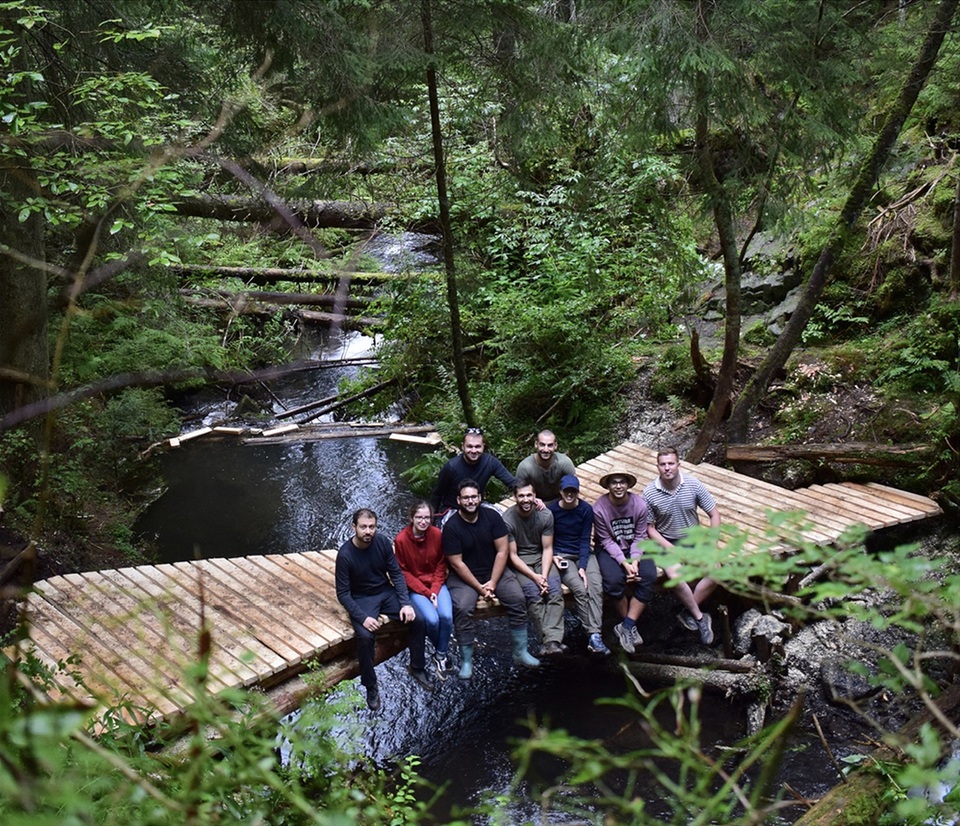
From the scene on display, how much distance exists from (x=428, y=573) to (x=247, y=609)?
1621 mm

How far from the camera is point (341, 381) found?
51.5 feet

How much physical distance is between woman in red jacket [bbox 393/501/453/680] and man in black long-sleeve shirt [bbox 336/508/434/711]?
0.43 ft

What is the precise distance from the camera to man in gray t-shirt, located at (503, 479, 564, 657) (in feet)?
23.7

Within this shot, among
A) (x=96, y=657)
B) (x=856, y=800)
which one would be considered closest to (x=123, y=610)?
(x=96, y=657)

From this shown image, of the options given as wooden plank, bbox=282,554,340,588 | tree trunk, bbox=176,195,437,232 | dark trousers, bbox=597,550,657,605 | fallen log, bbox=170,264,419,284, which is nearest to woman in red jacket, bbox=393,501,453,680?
wooden plank, bbox=282,554,340,588

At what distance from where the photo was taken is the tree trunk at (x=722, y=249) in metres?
7.86

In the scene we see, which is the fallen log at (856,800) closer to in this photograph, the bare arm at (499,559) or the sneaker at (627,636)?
the sneaker at (627,636)

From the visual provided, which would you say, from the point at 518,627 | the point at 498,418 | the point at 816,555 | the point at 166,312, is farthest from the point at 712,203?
the point at 166,312

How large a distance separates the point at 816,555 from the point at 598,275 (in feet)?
35.6

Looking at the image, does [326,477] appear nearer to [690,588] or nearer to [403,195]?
[403,195]

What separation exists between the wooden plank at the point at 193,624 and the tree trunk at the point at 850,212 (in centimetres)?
667

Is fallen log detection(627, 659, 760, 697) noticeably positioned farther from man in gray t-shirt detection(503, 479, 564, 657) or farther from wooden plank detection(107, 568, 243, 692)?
wooden plank detection(107, 568, 243, 692)

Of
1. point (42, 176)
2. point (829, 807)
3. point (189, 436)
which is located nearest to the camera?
point (829, 807)

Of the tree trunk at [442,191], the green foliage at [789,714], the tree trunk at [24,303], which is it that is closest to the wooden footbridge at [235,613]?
the tree trunk at [442,191]
